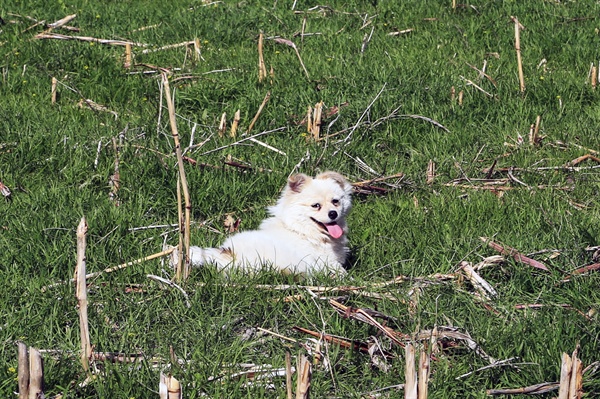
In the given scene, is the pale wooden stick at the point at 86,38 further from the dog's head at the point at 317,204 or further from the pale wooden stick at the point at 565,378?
the pale wooden stick at the point at 565,378

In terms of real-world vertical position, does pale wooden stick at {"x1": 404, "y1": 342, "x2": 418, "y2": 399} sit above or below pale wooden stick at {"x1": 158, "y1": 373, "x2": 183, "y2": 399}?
above

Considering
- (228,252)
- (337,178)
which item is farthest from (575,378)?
(337,178)

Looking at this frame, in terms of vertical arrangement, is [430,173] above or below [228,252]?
below

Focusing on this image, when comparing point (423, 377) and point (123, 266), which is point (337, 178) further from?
point (423, 377)

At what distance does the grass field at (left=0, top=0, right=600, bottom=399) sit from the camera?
4098 mm

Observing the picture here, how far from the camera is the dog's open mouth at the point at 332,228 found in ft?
18.3

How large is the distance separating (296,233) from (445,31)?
4872 millimetres

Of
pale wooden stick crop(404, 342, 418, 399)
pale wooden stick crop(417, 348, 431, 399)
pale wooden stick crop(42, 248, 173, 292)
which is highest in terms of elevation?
pale wooden stick crop(404, 342, 418, 399)

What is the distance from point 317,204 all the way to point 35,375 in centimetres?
282

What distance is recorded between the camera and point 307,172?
22.2ft

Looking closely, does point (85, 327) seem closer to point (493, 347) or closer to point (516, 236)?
point (493, 347)

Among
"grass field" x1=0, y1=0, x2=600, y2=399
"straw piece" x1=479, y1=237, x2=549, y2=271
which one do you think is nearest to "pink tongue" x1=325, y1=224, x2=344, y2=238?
"grass field" x1=0, y1=0, x2=600, y2=399

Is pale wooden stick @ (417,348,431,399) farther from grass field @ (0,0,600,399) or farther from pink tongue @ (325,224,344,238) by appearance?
pink tongue @ (325,224,344,238)

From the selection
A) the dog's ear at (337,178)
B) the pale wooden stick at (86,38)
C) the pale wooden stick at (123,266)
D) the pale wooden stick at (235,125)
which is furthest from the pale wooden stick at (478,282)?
the pale wooden stick at (86,38)
